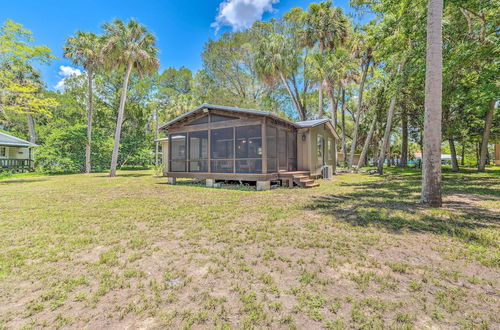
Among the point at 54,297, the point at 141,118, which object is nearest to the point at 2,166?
the point at 141,118

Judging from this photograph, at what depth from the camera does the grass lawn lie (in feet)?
6.48

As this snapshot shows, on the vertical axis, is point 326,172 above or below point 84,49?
below

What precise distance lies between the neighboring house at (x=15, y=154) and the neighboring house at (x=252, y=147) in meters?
15.5

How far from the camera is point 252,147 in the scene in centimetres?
1368

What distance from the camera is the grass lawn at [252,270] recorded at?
1.97 m

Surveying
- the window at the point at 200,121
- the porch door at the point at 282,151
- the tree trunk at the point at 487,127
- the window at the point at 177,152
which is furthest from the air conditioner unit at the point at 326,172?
the tree trunk at the point at 487,127

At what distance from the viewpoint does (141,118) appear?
25.8 meters

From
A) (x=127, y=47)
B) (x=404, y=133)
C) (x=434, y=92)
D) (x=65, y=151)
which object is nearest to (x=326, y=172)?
(x=434, y=92)

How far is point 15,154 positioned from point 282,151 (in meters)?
25.0

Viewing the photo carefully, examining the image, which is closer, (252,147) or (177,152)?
(252,147)

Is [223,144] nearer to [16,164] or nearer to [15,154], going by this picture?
[16,164]

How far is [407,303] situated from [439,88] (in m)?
5.58

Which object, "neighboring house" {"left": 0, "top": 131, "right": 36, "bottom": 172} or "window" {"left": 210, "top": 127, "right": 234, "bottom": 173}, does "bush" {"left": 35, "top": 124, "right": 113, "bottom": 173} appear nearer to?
"neighboring house" {"left": 0, "top": 131, "right": 36, "bottom": 172}

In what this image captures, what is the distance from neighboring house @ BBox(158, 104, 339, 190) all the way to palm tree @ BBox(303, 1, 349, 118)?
9314 mm
